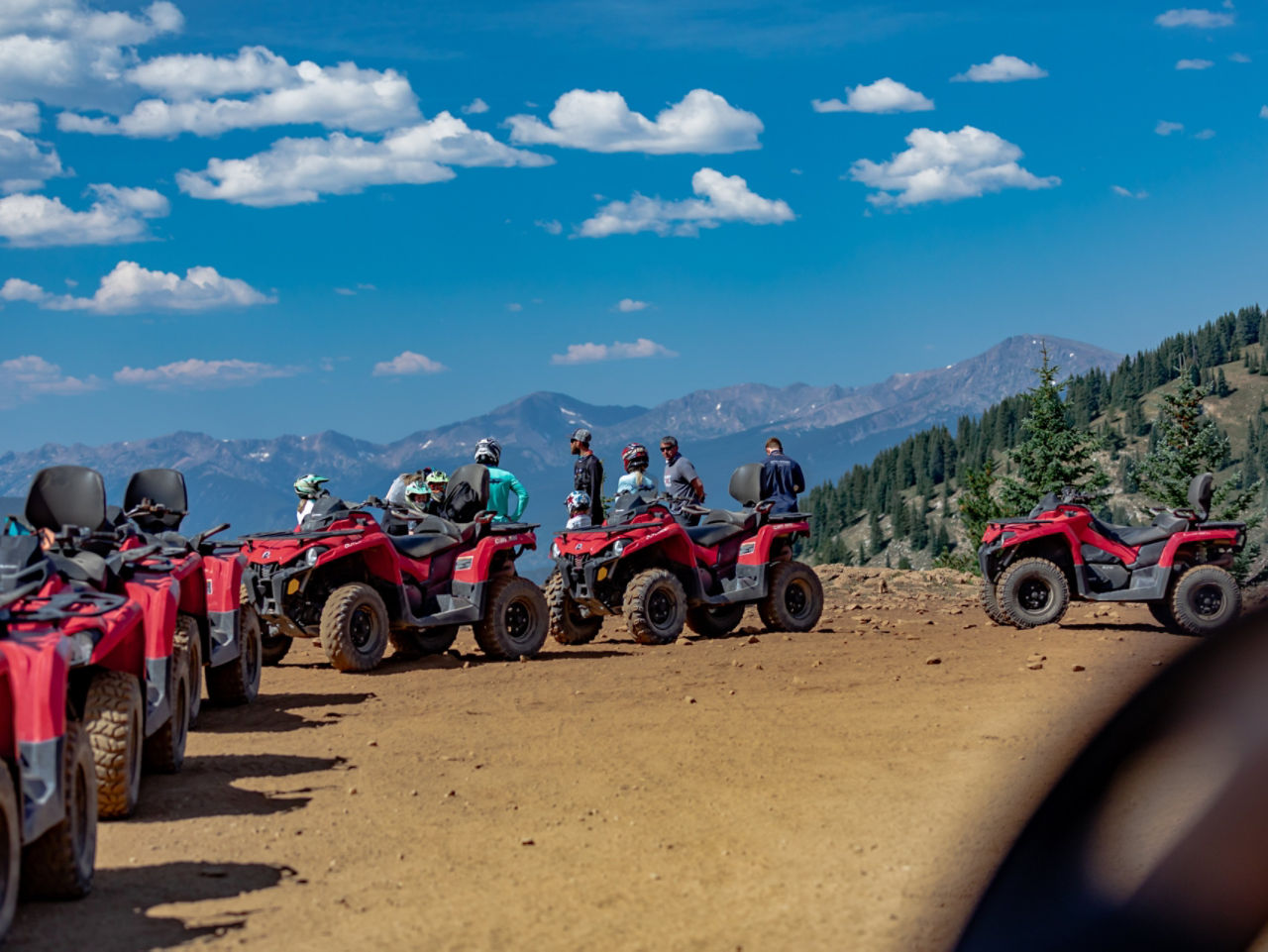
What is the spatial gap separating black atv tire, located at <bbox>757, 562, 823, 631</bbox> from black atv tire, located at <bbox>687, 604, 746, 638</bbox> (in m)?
0.38

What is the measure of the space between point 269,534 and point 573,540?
3.53 m

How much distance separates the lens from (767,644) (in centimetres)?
1478

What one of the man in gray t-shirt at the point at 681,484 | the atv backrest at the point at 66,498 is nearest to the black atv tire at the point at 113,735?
the atv backrest at the point at 66,498

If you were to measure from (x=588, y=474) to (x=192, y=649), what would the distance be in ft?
25.4

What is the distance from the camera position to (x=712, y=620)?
16.4 meters

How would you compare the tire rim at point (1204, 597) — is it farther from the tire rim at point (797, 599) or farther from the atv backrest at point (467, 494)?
the atv backrest at point (467, 494)

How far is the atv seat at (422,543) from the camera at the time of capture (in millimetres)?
13820

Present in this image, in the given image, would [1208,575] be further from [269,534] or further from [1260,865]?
[1260,865]

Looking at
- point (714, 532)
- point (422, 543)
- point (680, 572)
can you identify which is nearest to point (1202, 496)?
point (714, 532)

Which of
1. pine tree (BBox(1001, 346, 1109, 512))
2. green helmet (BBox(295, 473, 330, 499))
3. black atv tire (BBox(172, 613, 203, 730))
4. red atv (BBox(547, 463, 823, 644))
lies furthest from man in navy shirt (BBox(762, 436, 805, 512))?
pine tree (BBox(1001, 346, 1109, 512))

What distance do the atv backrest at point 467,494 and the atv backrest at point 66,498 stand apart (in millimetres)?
6070

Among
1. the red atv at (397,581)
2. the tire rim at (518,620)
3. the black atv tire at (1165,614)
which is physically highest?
the red atv at (397,581)

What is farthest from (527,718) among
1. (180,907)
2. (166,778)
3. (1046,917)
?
(1046,917)

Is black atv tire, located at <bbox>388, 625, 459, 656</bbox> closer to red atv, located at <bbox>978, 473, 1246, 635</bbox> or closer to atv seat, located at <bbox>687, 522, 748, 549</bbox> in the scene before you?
atv seat, located at <bbox>687, 522, 748, 549</bbox>
